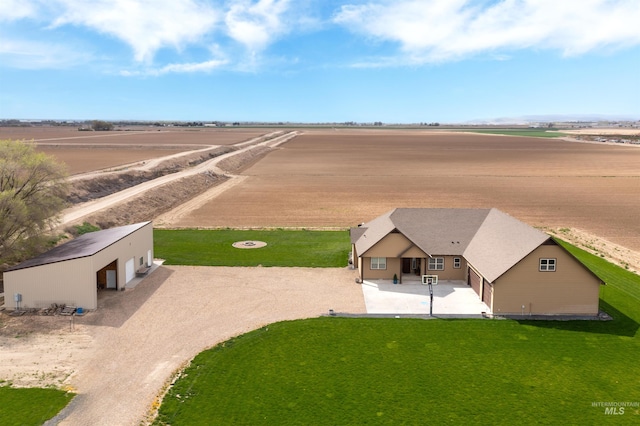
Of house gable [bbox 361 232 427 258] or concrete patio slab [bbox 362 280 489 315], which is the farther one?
house gable [bbox 361 232 427 258]

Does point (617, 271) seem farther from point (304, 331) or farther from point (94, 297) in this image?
point (94, 297)

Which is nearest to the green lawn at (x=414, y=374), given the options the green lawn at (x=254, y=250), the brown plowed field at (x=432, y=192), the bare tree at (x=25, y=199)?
the green lawn at (x=254, y=250)

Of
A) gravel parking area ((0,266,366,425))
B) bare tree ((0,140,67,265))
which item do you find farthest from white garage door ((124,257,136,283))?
bare tree ((0,140,67,265))

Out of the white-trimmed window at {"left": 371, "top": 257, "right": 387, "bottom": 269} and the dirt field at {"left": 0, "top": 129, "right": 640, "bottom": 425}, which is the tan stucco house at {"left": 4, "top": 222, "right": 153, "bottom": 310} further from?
the white-trimmed window at {"left": 371, "top": 257, "right": 387, "bottom": 269}

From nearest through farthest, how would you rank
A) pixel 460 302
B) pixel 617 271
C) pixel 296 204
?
pixel 460 302 → pixel 617 271 → pixel 296 204

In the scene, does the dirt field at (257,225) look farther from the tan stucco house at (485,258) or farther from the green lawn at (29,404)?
the tan stucco house at (485,258)

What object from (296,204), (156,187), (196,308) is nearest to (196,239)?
(196,308)
